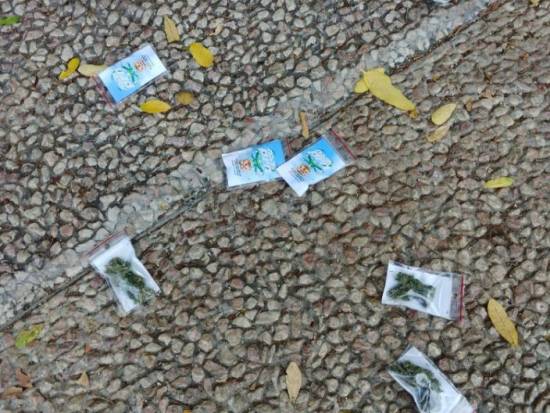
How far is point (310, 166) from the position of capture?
8.82ft

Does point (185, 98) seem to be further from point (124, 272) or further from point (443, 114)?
point (443, 114)

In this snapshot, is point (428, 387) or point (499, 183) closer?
point (428, 387)

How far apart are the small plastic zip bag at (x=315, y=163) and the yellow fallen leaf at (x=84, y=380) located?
1127 millimetres

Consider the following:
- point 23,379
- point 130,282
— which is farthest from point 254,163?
point 23,379

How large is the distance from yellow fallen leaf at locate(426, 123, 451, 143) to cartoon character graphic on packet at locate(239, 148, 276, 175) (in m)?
0.71

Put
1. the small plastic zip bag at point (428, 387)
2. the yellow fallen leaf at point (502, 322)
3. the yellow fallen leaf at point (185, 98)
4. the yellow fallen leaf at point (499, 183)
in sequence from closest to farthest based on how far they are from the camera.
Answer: the small plastic zip bag at point (428, 387), the yellow fallen leaf at point (502, 322), the yellow fallen leaf at point (499, 183), the yellow fallen leaf at point (185, 98)

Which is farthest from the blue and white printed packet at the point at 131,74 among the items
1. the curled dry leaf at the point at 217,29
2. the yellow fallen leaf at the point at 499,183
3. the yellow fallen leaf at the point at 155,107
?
the yellow fallen leaf at the point at 499,183

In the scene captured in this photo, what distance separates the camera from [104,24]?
118 inches

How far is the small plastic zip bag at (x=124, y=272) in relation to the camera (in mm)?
2453

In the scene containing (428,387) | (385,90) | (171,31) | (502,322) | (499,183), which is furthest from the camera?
(171,31)

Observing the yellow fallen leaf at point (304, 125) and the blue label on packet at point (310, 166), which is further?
the yellow fallen leaf at point (304, 125)

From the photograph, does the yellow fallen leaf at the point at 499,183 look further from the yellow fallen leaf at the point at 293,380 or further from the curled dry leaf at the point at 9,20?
the curled dry leaf at the point at 9,20

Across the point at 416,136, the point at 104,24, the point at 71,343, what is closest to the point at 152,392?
the point at 71,343

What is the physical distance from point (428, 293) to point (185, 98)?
4.58 ft
